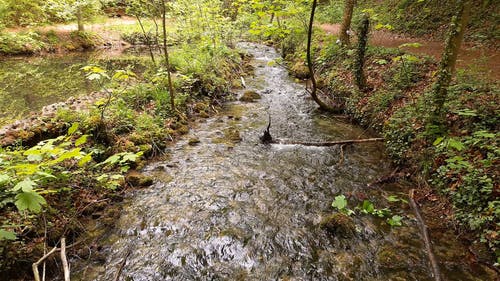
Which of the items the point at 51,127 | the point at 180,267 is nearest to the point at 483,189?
the point at 180,267

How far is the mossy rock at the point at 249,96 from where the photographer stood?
436 inches

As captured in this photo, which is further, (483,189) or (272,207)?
(272,207)

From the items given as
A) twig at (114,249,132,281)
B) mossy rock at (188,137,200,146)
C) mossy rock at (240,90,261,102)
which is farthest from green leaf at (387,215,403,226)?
mossy rock at (240,90,261,102)

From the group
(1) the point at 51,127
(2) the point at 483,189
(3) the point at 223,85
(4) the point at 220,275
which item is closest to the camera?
(4) the point at 220,275

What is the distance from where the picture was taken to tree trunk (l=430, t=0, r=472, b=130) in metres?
5.08

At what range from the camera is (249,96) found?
11.2 meters

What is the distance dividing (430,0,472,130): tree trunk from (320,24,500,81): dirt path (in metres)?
2.43

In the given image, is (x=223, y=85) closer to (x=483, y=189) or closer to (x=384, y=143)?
(x=384, y=143)

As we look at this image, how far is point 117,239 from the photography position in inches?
170

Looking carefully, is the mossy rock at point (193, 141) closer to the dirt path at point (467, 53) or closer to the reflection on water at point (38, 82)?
the reflection on water at point (38, 82)

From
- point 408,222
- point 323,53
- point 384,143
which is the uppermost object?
point 323,53

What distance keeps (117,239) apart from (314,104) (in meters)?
8.33

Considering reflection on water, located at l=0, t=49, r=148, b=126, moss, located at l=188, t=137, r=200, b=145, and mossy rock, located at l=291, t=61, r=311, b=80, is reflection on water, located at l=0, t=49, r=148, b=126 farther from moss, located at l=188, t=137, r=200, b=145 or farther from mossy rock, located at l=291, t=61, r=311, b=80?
mossy rock, located at l=291, t=61, r=311, b=80

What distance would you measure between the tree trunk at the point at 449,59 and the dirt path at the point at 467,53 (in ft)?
7.96
